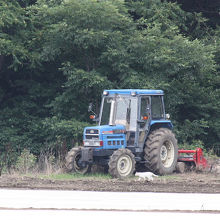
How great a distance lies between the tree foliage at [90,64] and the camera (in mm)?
20875

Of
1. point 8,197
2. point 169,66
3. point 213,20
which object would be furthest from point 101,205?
point 213,20

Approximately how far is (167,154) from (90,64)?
5.79 m

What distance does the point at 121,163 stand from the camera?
53.4ft

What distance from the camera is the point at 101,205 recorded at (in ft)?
35.8

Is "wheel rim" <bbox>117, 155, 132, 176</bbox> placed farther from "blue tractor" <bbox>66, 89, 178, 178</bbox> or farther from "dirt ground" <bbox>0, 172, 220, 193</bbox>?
"dirt ground" <bbox>0, 172, 220, 193</bbox>

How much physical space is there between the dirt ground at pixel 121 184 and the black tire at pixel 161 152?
0.65 metres

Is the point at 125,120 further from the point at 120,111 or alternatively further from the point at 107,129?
the point at 107,129

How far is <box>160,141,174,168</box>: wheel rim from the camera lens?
18.0 metres

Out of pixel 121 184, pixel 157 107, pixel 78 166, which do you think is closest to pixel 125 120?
pixel 157 107

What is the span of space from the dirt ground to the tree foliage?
4.67m

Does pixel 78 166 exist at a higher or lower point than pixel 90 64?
lower

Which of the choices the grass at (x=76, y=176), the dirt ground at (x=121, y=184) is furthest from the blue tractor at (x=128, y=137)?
the dirt ground at (x=121, y=184)

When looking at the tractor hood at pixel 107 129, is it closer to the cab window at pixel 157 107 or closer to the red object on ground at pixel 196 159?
the cab window at pixel 157 107

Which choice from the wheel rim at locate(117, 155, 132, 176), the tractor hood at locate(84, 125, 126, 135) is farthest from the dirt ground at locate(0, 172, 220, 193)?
the tractor hood at locate(84, 125, 126, 135)
